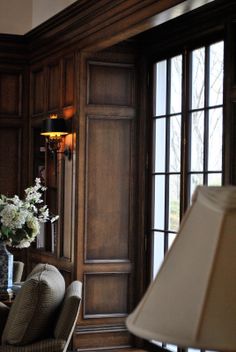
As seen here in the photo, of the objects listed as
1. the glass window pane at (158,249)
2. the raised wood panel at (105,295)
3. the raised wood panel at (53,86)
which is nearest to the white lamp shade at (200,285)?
the glass window pane at (158,249)

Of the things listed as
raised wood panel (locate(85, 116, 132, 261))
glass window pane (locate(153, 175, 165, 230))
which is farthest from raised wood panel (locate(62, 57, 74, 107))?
glass window pane (locate(153, 175, 165, 230))

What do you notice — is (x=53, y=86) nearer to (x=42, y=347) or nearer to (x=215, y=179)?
(x=215, y=179)

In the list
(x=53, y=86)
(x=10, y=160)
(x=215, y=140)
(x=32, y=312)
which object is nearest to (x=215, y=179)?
(x=215, y=140)

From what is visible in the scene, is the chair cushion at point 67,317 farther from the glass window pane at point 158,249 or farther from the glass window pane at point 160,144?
the glass window pane at point 160,144

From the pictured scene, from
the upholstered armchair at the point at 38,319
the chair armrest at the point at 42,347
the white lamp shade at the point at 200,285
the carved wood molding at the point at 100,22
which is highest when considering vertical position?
the carved wood molding at the point at 100,22

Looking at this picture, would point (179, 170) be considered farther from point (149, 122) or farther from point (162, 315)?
point (162, 315)

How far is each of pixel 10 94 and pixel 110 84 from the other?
4.80 ft

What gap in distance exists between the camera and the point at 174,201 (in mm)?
5867

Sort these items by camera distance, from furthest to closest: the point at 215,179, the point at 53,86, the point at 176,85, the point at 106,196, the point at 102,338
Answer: the point at 53,86 → the point at 106,196 → the point at 102,338 → the point at 176,85 → the point at 215,179

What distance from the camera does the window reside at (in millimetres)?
5223

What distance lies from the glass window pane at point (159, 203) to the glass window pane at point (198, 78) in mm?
861

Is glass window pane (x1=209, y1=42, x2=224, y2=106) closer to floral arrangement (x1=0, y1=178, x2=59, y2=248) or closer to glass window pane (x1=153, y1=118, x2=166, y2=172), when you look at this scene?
glass window pane (x1=153, y1=118, x2=166, y2=172)

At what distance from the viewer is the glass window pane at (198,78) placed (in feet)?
17.8

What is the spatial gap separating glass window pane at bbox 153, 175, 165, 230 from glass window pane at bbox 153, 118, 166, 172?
102mm
